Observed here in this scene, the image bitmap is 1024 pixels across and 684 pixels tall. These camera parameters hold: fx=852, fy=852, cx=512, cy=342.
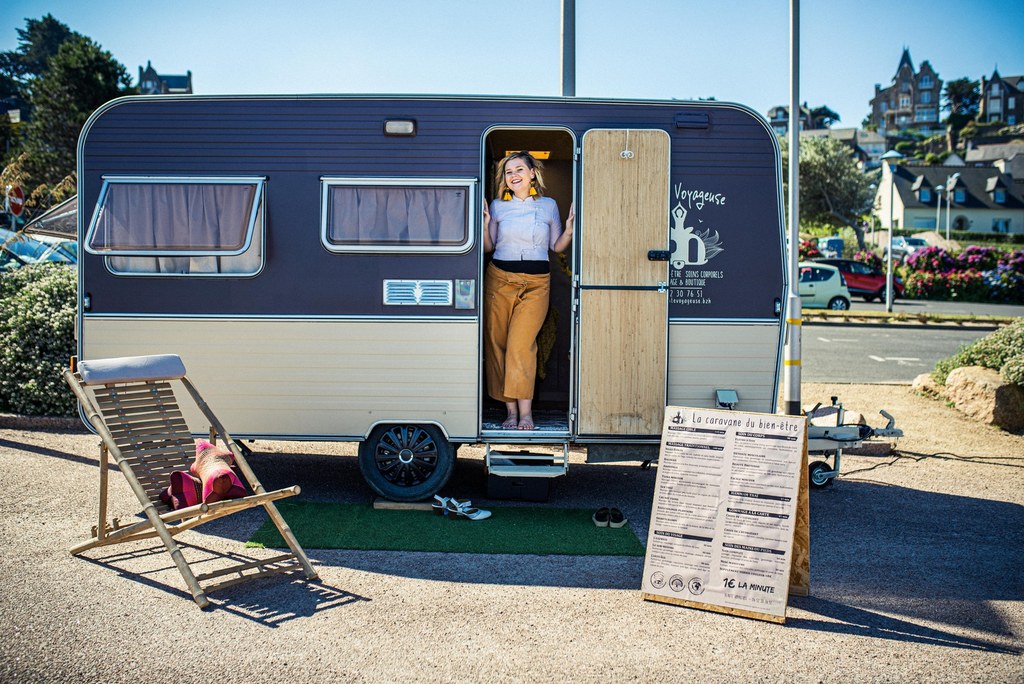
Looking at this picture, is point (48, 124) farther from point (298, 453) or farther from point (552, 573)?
point (552, 573)

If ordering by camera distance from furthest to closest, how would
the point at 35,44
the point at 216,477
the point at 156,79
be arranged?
1. the point at 156,79
2. the point at 35,44
3. the point at 216,477

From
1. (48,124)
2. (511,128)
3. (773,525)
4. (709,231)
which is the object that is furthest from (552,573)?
(48,124)

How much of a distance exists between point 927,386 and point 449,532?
23.8 feet

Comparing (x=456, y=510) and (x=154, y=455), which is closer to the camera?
(x=154, y=455)

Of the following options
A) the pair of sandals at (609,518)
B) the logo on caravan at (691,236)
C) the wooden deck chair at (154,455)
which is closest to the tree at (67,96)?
the wooden deck chair at (154,455)

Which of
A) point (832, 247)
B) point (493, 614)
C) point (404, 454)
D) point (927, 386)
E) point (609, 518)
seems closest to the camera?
point (493, 614)

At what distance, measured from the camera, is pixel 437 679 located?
12.2 ft

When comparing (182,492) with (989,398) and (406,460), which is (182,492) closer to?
(406,460)

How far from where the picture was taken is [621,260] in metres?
6.10

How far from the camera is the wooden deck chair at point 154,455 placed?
466cm

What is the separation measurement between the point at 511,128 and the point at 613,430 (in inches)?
90.6

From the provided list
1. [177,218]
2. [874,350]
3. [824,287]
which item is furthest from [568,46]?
[824,287]

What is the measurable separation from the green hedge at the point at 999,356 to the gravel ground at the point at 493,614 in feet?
10.4

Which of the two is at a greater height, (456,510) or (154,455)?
(154,455)
